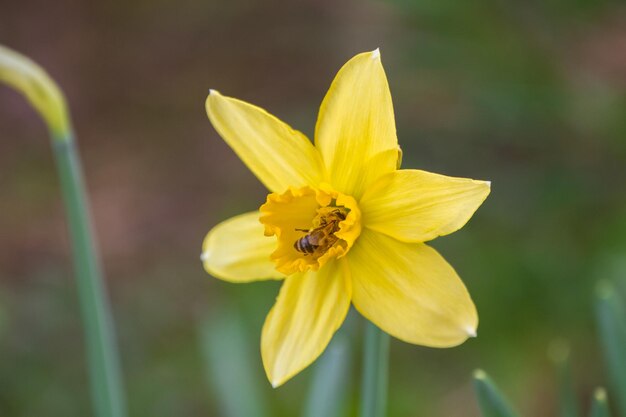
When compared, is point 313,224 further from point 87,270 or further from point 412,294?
point 87,270

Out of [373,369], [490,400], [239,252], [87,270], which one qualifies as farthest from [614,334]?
[87,270]

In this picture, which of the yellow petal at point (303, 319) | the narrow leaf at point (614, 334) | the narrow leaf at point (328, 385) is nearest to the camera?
the yellow petal at point (303, 319)

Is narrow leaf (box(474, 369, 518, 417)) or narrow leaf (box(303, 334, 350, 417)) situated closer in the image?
narrow leaf (box(474, 369, 518, 417))

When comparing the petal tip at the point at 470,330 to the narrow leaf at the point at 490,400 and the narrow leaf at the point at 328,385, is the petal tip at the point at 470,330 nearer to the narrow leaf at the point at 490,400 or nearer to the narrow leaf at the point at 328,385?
the narrow leaf at the point at 490,400

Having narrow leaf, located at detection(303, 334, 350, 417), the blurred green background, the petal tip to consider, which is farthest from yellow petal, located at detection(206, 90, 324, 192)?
the blurred green background

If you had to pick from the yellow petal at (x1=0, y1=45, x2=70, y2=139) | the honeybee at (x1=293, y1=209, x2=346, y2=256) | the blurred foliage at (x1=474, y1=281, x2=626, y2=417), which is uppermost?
the yellow petal at (x1=0, y1=45, x2=70, y2=139)

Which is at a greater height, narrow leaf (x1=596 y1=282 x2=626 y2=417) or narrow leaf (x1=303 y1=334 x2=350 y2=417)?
narrow leaf (x1=303 y1=334 x2=350 y2=417)

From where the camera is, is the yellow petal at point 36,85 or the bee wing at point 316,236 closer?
the bee wing at point 316,236

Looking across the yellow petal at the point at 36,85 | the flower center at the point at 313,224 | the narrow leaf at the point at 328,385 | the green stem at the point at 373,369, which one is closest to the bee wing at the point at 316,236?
the flower center at the point at 313,224

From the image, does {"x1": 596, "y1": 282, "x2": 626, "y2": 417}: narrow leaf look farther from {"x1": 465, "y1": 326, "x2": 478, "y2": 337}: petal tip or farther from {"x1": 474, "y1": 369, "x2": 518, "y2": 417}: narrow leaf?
{"x1": 465, "y1": 326, "x2": 478, "y2": 337}: petal tip
